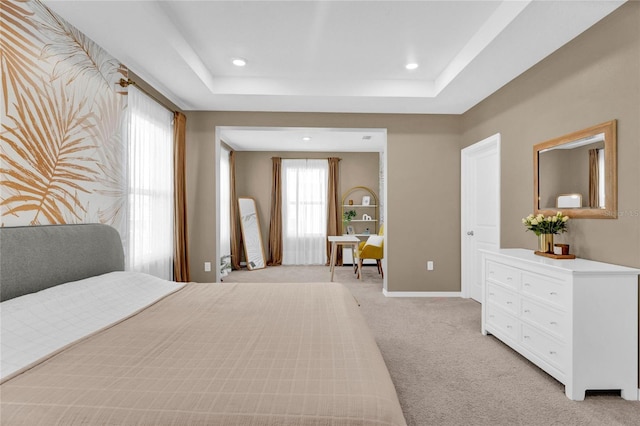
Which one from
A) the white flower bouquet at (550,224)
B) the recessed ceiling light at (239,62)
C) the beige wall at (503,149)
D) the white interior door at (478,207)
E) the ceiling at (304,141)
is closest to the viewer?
the beige wall at (503,149)

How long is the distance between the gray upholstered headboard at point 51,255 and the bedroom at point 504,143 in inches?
73.8

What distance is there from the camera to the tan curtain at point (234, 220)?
6.25m

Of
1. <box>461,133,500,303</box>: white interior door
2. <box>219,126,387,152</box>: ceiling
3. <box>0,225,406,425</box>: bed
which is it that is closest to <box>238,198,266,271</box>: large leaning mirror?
<box>219,126,387,152</box>: ceiling

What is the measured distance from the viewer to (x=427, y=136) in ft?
13.9

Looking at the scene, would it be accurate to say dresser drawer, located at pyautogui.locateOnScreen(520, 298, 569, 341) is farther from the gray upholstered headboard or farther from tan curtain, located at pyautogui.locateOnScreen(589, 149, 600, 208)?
the gray upholstered headboard

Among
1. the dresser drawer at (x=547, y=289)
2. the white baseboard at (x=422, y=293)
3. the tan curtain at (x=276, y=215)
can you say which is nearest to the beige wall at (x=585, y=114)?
the dresser drawer at (x=547, y=289)

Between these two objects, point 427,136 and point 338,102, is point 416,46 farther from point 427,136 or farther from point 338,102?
point 427,136

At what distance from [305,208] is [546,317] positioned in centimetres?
525

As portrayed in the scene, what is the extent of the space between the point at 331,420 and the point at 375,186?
21.2 feet

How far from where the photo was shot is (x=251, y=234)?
21.4 ft

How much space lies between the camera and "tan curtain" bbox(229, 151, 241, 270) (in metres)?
6.25

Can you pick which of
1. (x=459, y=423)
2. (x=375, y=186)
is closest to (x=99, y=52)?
(x=459, y=423)

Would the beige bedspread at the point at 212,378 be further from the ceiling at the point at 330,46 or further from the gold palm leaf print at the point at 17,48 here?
the ceiling at the point at 330,46

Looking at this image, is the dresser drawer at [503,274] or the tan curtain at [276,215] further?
the tan curtain at [276,215]
